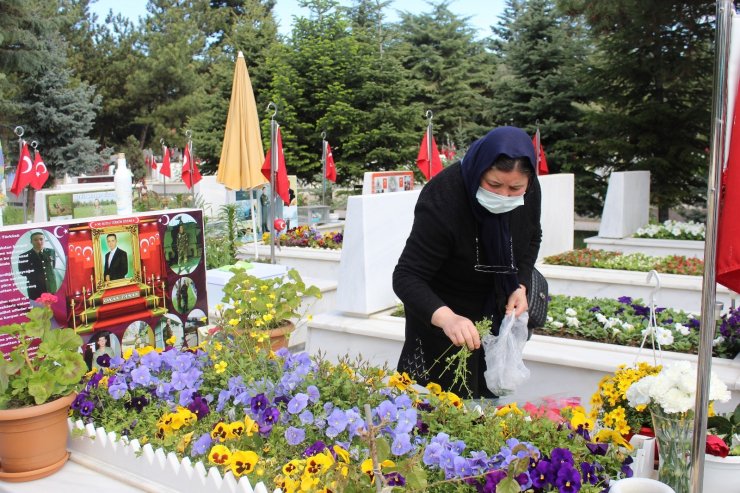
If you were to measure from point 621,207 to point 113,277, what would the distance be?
8.28 metres

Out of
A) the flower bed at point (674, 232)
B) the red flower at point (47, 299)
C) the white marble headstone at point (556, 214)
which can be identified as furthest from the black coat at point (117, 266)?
the flower bed at point (674, 232)

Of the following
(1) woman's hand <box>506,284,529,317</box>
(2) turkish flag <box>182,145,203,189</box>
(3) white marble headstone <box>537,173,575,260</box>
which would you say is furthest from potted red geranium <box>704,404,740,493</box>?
(2) turkish flag <box>182,145,203,189</box>

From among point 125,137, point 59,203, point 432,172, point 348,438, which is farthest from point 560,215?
point 125,137

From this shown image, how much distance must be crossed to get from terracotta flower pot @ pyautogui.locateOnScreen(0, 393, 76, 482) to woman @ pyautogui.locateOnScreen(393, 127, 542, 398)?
50.3 inches

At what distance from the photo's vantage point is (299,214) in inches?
457

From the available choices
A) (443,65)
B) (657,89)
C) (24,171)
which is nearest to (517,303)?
(24,171)

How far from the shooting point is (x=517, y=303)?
2594 mm

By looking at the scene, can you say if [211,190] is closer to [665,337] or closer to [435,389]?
[665,337]

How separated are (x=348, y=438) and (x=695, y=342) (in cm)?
335

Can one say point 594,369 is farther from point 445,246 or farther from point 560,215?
point 560,215

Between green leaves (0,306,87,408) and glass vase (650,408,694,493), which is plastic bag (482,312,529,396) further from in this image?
green leaves (0,306,87,408)

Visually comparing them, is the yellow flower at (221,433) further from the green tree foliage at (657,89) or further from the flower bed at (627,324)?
the green tree foliage at (657,89)

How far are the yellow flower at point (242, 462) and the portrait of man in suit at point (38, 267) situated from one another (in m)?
1.45

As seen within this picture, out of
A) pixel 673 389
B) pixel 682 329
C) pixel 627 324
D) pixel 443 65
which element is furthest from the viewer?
pixel 443 65
